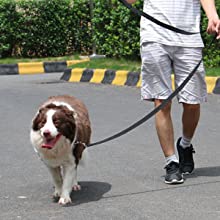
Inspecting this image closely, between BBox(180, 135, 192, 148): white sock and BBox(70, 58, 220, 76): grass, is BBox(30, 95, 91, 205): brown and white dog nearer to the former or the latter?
BBox(180, 135, 192, 148): white sock

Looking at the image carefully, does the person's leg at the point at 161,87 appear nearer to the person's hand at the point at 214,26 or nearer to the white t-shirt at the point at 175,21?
the white t-shirt at the point at 175,21

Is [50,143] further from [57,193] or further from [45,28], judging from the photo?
[45,28]

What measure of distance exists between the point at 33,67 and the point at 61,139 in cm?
1148

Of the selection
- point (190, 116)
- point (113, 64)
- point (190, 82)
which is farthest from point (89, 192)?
point (113, 64)

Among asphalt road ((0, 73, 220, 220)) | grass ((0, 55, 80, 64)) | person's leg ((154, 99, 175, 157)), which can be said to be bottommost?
grass ((0, 55, 80, 64))

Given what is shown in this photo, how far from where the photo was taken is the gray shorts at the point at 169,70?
5719mm

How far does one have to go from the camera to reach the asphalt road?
16.5ft

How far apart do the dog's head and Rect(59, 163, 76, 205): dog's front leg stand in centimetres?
24

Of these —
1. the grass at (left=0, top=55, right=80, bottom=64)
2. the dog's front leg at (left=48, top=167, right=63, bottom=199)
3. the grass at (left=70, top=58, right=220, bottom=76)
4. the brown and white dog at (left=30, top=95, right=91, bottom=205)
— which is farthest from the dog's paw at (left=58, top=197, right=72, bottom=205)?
the grass at (left=0, top=55, right=80, bottom=64)

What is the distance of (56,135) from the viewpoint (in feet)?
16.3

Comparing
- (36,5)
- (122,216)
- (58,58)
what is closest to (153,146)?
(122,216)

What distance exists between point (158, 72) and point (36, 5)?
1258 centimetres

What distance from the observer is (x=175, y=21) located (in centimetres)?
571

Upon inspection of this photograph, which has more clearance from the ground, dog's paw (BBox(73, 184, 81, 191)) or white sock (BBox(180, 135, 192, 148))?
white sock (BBox(180, 135, 192, 148))
